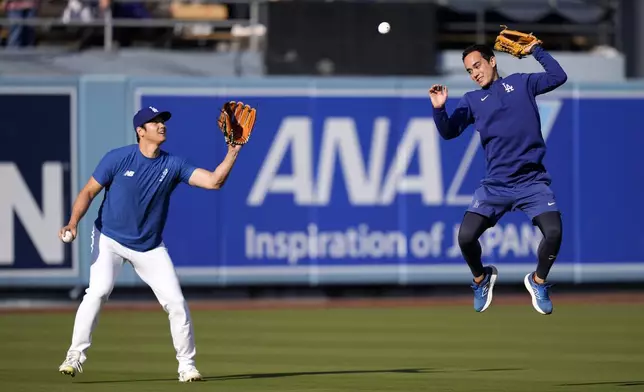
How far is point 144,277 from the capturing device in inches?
420

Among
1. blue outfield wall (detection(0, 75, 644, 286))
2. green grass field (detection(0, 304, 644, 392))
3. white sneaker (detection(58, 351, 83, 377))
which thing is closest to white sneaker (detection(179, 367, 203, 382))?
green grass field (detection(0, 304, 644, 392))

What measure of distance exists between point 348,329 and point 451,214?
13.7 ft

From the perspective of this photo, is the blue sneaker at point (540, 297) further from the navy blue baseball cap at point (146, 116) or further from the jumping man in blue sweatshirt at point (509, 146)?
the navy blue baseball cap at point (146, 116)

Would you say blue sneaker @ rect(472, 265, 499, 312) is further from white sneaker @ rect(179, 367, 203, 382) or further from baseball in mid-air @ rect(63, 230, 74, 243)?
baseball in mid-air @ rect(63, 230, 74, 243)

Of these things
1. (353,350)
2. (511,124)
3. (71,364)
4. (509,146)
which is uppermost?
(511,124)

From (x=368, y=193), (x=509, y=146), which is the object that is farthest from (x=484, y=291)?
(x=368, y=193)

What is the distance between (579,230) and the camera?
758 inches

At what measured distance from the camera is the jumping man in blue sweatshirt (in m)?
10.2

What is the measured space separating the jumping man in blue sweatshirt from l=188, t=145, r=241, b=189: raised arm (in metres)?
1.57

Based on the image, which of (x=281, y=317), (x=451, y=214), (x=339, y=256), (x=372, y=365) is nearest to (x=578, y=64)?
(x=451, y=214)

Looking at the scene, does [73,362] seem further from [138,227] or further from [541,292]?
[541,292]

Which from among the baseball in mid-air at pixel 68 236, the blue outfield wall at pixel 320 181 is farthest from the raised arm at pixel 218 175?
the blue outfield wall at pixel 320 181

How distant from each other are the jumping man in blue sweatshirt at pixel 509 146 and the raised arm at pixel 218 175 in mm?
1565

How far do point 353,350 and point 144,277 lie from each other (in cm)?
331
